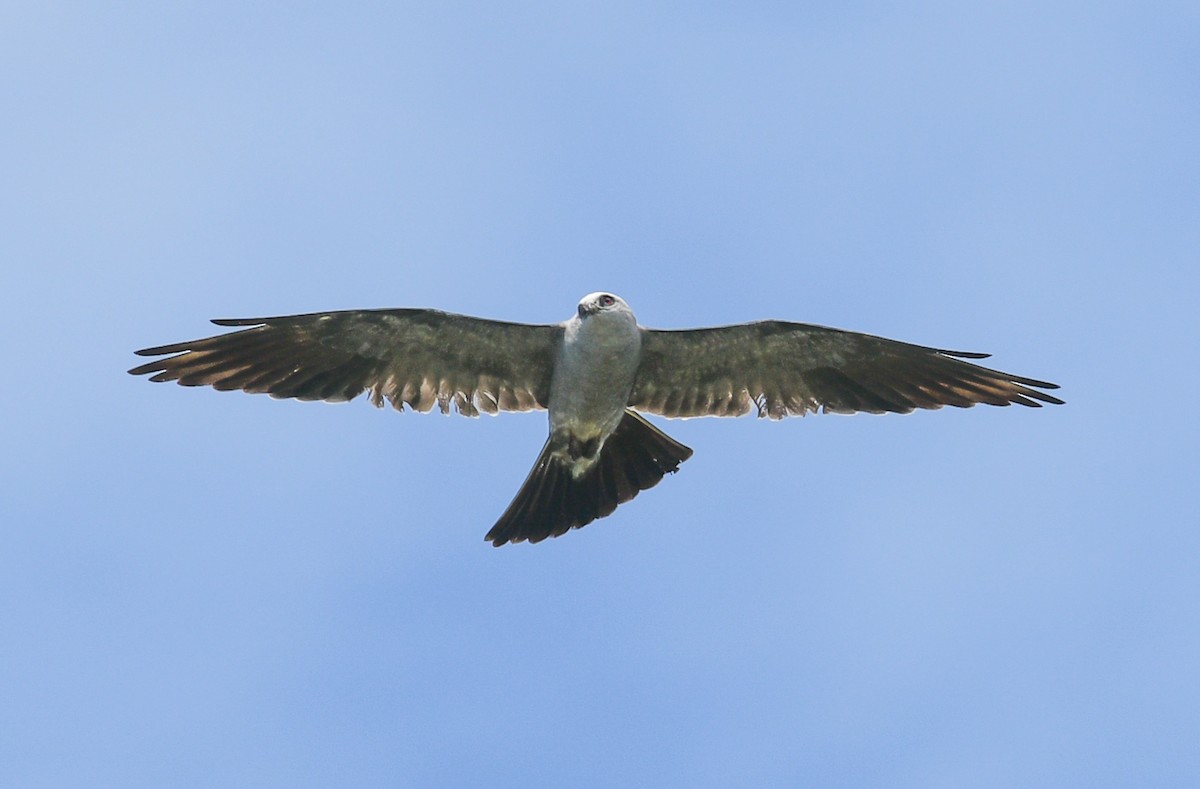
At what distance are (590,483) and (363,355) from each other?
7.21 feet

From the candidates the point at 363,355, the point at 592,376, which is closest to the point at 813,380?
the point at 592,376

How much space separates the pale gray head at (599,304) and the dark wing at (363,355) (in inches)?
19.5

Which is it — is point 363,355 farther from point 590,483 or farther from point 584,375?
point 590,483

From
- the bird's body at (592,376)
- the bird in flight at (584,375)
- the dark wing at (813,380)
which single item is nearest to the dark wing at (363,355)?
the bird in flight at (584,375)

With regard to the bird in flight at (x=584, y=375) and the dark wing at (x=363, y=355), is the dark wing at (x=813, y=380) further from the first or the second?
the dark wing at (x=363, y=355)

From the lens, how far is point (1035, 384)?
13312 mm

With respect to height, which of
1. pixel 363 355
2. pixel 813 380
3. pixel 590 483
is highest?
pixel 813 380

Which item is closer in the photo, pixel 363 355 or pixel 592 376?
pixel 592 376

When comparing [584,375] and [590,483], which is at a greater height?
[584,375]

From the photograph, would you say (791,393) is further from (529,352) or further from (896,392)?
(529,352)

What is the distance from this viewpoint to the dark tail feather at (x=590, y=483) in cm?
1302

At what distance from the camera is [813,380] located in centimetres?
1341

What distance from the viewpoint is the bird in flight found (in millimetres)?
12758

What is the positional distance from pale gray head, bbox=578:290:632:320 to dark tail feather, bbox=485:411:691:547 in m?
1.22
